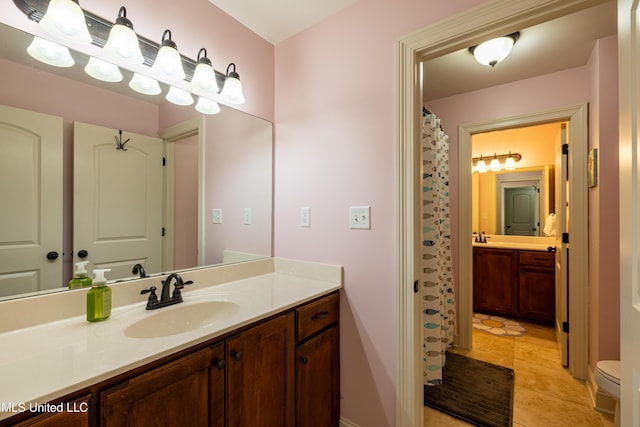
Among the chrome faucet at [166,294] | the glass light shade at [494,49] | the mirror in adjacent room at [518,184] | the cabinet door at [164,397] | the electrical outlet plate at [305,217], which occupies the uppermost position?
the glass light shade at [494,49]

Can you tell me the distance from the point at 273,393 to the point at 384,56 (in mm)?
1652

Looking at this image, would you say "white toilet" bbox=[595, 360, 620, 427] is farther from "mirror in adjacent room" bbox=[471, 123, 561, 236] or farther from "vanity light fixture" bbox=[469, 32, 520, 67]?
"mirror in adjacent room" bbox=[471, 123, 561, 236]

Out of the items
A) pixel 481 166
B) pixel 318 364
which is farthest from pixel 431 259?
pixel 481 166

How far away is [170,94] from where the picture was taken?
138cm

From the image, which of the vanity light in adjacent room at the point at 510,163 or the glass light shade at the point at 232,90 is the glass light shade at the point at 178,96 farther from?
the vanity light in adjacent room at the point at 510,163

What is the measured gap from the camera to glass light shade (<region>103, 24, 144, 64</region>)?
3.61 feet

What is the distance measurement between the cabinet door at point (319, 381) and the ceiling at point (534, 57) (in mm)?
2137

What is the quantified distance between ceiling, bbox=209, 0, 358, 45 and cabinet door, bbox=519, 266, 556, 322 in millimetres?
3236

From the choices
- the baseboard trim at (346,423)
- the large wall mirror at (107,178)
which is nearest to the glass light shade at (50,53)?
the large wall mirror at (107,178)

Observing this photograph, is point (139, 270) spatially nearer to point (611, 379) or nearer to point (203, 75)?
point (203, 75)

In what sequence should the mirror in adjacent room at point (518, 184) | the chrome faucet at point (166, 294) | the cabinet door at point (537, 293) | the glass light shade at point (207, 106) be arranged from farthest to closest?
the mirror in adjacent room at point (518, 184), the cabinet door at point (537, 293), the glass light shade at point (207, 106), the chrome faucet at point (166, 294)

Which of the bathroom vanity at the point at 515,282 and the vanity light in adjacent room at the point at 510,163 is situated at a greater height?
the vanity light in adjacent room at the point at 510,163

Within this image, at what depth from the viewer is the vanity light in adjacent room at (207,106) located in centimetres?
150

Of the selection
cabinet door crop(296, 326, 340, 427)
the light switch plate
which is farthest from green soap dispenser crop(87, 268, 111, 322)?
cabinet door crop(296, 326, 340, 427)
